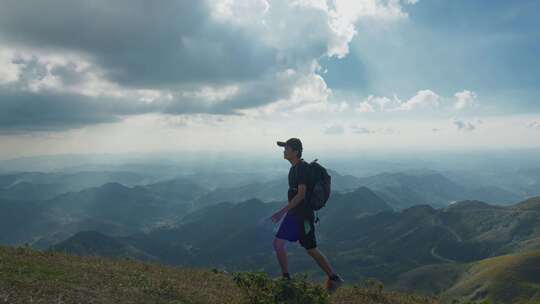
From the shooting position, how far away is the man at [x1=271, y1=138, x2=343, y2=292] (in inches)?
388

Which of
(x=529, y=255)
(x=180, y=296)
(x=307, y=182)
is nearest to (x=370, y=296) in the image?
(x=307, y=182)

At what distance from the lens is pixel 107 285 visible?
996cm

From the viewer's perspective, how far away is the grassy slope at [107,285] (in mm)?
8555

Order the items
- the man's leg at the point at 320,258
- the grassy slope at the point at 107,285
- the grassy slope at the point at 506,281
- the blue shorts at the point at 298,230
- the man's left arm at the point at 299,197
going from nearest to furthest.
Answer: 1. the grassy slope at the point at 107,285
2. the man's left arm at the point at 299,197
3. the blue shorts at the point at 298,230
4. the man's leg at the point at 320,258
5. the grassy slope at the point at 506,281

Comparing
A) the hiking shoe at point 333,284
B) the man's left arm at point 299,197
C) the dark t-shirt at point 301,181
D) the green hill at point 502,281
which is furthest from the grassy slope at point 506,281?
the man's left arm at point 299,197

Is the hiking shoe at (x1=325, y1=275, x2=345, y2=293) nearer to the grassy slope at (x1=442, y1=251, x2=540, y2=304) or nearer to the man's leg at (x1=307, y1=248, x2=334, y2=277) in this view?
the man's leg at (x1=307, y1=248, x2=334, y2=277)

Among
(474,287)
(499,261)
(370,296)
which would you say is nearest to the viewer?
(370,296)

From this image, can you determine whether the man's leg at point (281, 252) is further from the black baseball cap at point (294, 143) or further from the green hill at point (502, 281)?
the green hill at point (502, 281)

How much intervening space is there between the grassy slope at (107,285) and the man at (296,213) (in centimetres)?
179

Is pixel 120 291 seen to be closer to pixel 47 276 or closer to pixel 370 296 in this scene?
pixel 47 276

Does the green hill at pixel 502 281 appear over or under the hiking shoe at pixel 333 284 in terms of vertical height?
under

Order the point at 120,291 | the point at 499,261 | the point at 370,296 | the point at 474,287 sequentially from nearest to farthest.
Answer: the point at 120,291
the point at 370,296
the point at 474,287
the point at 499,261

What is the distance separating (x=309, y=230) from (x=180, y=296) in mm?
3713

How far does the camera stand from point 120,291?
952cm
